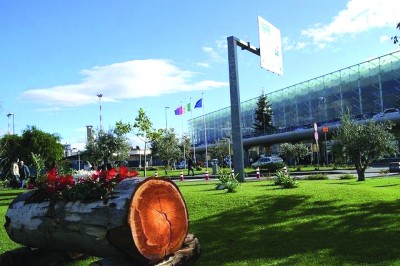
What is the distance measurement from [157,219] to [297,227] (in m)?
3.33

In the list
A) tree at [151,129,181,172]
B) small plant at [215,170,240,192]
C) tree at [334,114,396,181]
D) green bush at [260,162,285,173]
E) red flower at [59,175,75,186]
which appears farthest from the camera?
tree at [151,129,181,172]

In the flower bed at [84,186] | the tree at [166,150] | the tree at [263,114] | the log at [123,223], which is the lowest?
the log at [123,223]

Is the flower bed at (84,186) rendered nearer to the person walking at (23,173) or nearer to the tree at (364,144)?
the tree at (364,144)

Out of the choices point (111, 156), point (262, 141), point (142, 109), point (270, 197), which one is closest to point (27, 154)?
point (111, 156)

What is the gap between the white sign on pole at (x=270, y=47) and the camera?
2022 cm

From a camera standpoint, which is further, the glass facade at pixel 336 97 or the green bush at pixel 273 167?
the glass facade at pixel 336 97

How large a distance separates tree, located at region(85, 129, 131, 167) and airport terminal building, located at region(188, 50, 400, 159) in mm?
24110

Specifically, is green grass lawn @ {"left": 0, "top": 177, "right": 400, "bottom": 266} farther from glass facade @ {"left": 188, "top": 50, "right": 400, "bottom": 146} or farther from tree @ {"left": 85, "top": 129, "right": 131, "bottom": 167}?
tree @ {"left": 85, "top": 129, "right": 131, "bottom": 167}

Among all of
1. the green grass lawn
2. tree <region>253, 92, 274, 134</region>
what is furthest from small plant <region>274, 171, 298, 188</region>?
tree <region>253, 92, 274, 134</region>

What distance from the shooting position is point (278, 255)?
20.4 feet

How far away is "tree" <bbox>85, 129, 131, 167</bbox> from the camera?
5016 centimetres

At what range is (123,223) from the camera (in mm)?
4797

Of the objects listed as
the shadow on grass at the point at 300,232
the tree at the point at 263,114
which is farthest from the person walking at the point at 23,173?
the tree at the point at 263,114

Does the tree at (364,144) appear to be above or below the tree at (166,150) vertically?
below
